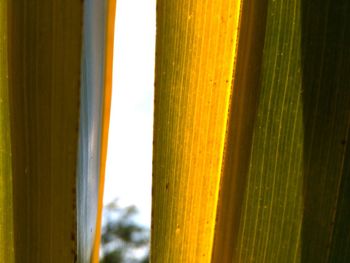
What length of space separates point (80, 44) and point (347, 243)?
0.27 metres

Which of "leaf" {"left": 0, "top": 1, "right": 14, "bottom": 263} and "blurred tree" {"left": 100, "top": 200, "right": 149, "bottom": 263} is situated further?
"blurred tree" {"left": 100, "top": 200, "right": 149, "bottom": 263}

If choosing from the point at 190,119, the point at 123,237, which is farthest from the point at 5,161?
the point at 123,237

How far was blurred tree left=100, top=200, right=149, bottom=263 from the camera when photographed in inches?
76.1

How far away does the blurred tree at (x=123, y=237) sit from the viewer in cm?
193

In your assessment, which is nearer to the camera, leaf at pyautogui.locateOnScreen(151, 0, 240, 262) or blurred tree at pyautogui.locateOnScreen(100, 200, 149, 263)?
leaf at pyautogui.locateOnScreen(151, 0, 240, 262)

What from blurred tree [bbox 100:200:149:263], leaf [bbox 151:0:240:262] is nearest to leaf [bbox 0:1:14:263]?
leaf [bbox 151:0:240:262]

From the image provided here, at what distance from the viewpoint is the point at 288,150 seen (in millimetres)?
396

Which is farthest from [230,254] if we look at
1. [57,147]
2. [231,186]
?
[57,147]

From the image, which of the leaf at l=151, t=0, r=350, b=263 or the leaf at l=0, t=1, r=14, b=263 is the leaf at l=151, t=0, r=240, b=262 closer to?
the leaf at l=151, t=0, r=350, b=263

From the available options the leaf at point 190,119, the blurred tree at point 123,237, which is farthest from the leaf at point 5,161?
the blurred tree at point 123,237

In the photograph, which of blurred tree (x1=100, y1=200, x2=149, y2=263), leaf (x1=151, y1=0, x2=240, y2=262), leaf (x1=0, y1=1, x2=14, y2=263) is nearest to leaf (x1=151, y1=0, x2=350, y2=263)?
leaf (x1=151, y1=0, x2=240, y2=262)

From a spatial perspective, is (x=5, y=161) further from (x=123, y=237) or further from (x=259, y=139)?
(x=123, y=237)

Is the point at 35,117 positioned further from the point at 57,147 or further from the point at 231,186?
the point at 231,186

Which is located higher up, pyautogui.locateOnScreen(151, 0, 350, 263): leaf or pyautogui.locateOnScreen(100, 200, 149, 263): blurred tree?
pyautogui.locateOnScreen(151, 0, 350, 263): leaf
